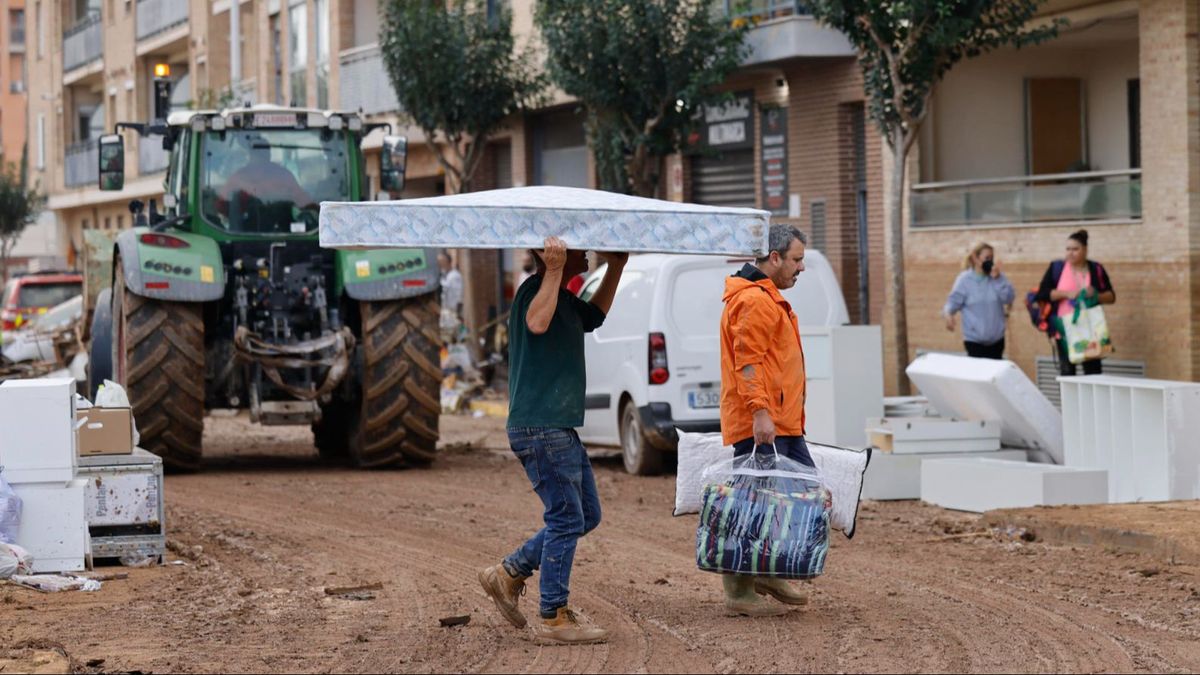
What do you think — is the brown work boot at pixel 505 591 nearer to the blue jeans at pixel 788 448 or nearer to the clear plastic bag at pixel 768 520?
the clear plastic bag at pixel 768 520

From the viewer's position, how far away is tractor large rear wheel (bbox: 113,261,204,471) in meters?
15.5

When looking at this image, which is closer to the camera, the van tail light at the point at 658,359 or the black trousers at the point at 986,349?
the van tail light at the point at 658,359

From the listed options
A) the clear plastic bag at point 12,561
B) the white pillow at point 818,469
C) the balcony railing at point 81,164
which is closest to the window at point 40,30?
the balcony railing at point 81,164

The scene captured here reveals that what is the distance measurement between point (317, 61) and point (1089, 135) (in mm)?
19550

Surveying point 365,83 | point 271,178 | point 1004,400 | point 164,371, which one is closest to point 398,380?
point 164,371

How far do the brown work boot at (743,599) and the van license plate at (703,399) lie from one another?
6597 mm

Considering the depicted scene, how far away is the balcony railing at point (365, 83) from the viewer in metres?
33.4

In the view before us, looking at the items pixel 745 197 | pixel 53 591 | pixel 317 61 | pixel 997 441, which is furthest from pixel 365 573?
pixel 317 61

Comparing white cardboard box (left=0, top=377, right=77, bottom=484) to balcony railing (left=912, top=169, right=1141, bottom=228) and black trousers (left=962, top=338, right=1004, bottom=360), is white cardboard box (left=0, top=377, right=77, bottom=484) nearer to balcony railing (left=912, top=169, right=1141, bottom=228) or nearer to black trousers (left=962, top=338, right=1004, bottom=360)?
black trousers (left=962, top=338, right=1004, bottom=360)

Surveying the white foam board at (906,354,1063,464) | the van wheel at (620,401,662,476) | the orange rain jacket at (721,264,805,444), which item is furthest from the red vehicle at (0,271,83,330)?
the orange rain jacket at (721,264,805,444)

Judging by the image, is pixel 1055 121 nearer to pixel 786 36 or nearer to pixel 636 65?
pixel 786 36

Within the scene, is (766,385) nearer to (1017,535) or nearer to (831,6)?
(1017,535)

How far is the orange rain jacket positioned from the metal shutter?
55.0 feet

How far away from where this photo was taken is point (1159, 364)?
18234mm
